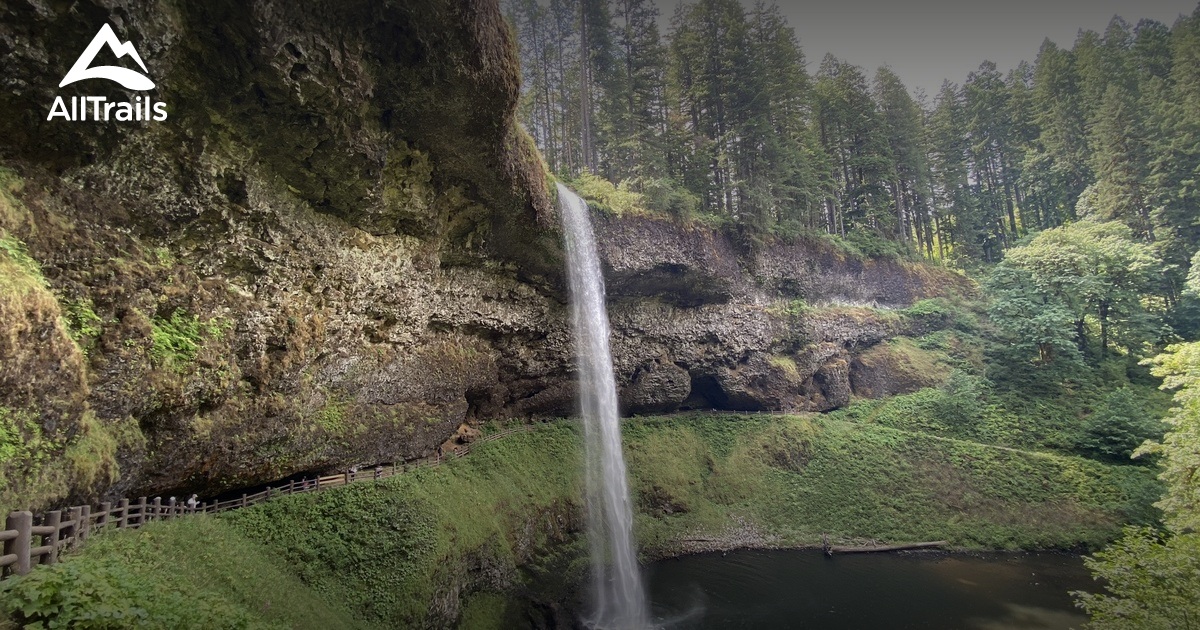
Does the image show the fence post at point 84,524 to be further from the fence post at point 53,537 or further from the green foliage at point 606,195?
the green foliage at point 606,195

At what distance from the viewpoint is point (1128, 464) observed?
2177cm

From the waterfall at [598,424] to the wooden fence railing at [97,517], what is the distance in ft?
17.6

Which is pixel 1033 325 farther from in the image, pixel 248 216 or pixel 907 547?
pixel 248 216

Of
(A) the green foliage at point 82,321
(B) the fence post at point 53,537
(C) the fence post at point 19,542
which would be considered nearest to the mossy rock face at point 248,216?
(A) the green foliage at point 82,321

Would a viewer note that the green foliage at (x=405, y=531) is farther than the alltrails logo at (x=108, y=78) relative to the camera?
Yes

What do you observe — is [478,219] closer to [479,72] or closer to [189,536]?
[479,72]

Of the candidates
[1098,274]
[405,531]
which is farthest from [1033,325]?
[405,531]

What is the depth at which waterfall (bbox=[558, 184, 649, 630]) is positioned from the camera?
17781mm

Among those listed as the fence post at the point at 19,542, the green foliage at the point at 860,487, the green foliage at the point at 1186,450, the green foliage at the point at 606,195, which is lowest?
the green foliage at the point at 860,487

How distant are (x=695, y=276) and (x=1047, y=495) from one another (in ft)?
56.6

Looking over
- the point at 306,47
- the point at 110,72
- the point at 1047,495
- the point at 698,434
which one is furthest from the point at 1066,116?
the point at 110,72

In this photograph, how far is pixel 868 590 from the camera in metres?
16.6

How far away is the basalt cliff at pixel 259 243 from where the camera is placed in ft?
27.1

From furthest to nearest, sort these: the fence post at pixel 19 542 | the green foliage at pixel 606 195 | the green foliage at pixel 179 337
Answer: the green foliage at pixel 606 195, the green foliage at pixel 179 337, the fence post at pixel 19 542
